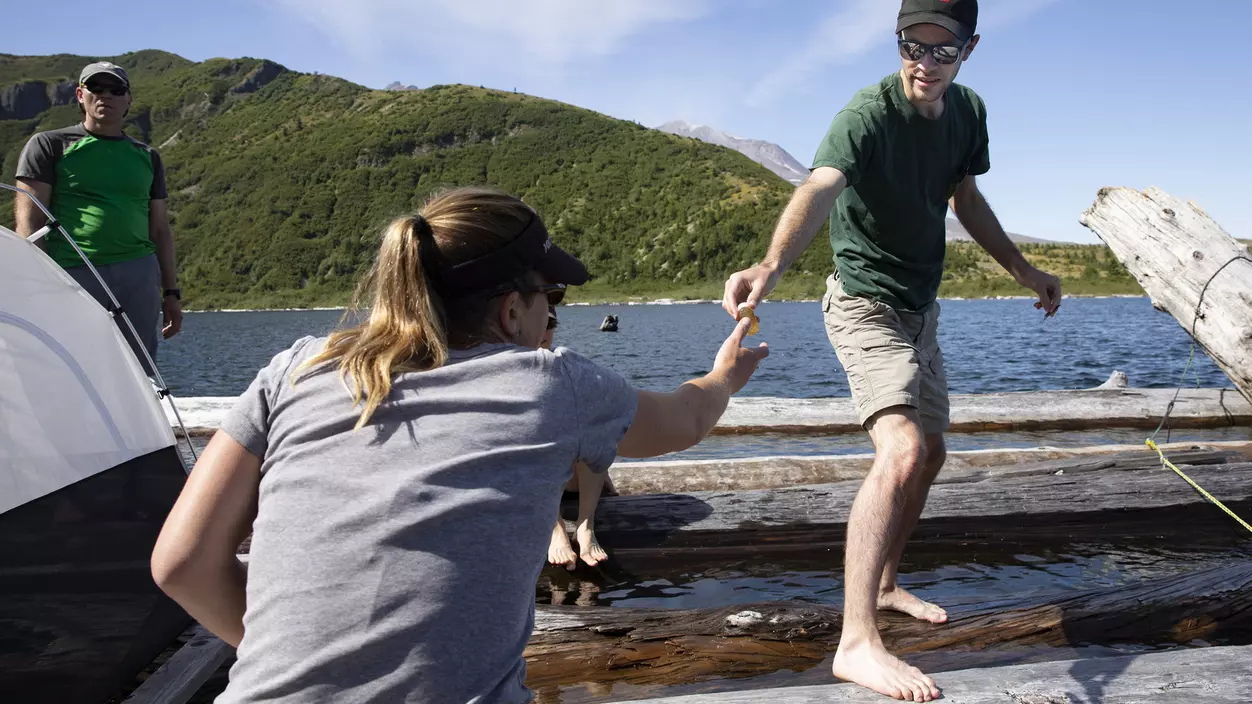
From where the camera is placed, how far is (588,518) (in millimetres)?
4684

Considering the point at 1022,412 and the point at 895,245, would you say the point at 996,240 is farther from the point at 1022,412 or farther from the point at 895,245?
the point at 1022,412

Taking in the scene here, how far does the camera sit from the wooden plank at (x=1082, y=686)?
2354 mm

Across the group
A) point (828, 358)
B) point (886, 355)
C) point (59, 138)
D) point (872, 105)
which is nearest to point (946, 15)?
point (872, 105)

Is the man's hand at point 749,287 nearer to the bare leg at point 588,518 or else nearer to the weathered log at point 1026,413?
the bare leg at point 588,518

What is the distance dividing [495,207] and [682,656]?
2.30 metres

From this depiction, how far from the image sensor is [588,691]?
3.23 metres

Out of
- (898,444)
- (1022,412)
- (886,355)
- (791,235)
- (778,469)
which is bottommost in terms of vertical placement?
(778,469)

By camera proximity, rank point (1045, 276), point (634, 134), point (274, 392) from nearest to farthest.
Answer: point (274, 392)
point (1045, 276)
point (634, 134)

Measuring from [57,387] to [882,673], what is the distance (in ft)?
8.43

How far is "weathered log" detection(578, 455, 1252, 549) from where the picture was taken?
484cm

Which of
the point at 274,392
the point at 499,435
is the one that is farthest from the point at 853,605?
the point at 274,392

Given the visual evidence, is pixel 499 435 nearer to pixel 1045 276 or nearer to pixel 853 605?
pixel 853 605

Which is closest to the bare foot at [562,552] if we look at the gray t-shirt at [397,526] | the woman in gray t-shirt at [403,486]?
the woman in gray t-shirt at [403,486]

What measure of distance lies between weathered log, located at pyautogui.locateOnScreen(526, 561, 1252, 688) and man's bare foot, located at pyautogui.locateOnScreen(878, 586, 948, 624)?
38 mm
